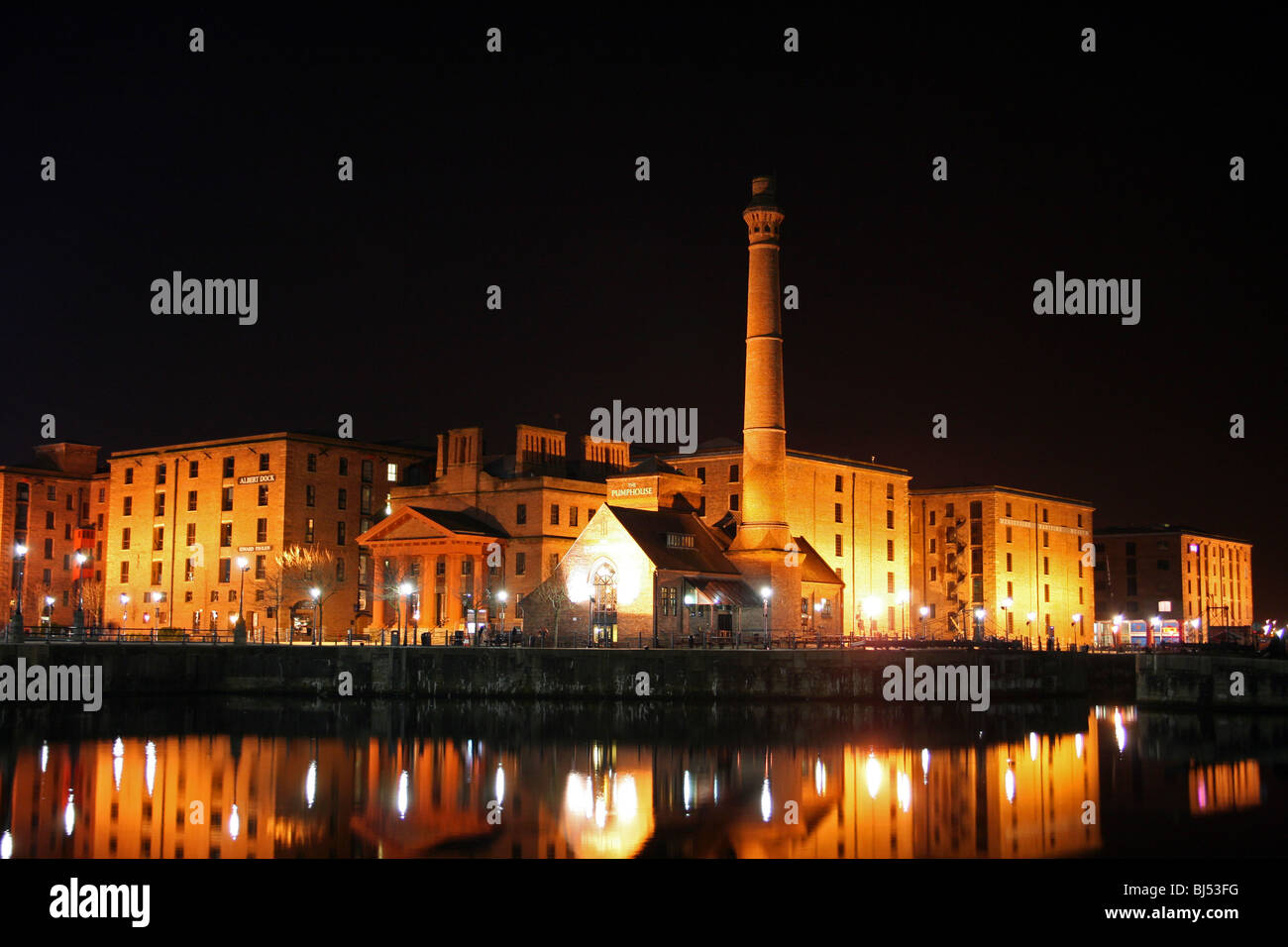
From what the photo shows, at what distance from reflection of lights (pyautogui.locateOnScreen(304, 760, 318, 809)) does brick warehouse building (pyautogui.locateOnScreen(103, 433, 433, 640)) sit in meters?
41.9

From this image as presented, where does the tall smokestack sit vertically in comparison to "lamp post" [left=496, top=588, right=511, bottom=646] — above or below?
above

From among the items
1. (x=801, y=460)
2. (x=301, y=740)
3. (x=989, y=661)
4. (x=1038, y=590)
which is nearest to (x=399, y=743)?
(x=301, y=740)

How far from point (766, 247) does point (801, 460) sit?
19.8m

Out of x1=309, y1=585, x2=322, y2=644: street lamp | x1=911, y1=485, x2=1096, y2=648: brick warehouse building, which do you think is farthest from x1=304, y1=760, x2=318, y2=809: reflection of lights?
x1=911, y1=485, x2=1096, y2=648: brick warehouse building

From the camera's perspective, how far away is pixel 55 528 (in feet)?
317

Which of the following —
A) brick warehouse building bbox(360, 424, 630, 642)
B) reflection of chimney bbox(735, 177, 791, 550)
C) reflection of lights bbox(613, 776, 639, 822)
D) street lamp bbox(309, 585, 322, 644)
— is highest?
reflection of chimney bbox(735, 177, 791, 550)

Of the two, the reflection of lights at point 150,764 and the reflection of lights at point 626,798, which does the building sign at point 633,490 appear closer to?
the reflection of lights at point 150,764

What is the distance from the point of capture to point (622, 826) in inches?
1073

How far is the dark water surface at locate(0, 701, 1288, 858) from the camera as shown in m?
25.9

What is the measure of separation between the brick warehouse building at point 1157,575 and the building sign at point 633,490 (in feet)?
175

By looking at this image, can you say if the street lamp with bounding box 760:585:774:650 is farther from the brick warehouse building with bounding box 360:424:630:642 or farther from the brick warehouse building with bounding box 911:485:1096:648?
the brick warehouse building with bounding box 911:485:1096:648

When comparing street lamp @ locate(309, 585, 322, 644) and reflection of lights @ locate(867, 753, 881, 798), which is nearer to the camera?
reflection of lights @ locate(867, 753, 881, 798)

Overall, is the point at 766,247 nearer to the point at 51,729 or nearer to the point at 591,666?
the point at 591,666

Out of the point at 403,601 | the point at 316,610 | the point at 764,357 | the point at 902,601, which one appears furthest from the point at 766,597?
the point at 316,610
